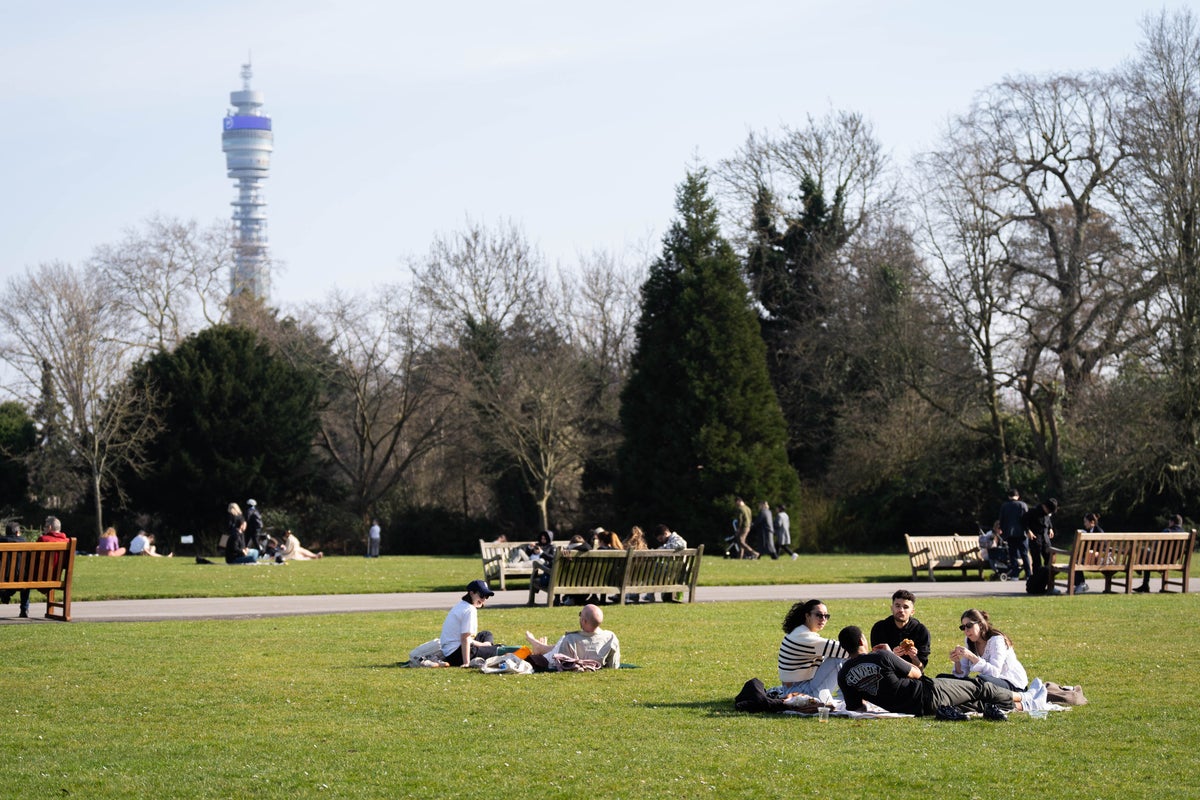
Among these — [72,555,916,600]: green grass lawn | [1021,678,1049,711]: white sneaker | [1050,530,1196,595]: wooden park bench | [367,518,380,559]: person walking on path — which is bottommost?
[367,518,380,559]: person walking on path

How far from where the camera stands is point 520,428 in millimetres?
52312

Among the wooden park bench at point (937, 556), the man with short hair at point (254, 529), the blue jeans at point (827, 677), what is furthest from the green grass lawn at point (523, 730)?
the man with short hair at point (254, 529)

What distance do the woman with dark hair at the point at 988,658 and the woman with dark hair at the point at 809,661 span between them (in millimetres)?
872

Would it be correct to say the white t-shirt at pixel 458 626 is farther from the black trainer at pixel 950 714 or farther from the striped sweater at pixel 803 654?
the black trainer at pixel 950 714

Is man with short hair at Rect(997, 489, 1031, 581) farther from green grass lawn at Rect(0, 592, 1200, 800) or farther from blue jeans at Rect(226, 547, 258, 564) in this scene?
blue jeans at Rect(226, 547, 258, 564)

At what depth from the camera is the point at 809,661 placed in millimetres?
11000

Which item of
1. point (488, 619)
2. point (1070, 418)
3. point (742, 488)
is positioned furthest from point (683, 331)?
point (488, 619)

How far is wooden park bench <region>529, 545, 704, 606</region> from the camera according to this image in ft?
65.7

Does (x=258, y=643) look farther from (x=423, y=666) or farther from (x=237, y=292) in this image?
(x=237, y=292)

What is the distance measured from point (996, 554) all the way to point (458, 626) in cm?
1663

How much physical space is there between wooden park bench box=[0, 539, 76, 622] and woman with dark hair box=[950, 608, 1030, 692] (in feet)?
Result: 36.1

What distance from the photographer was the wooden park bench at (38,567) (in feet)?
56.9

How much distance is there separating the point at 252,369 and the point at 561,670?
45810 millimetres

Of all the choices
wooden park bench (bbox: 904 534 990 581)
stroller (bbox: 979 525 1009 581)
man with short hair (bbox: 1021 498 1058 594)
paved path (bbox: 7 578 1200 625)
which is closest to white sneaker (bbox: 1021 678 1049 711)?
paved path (bbox: 7 578 1200 625)
